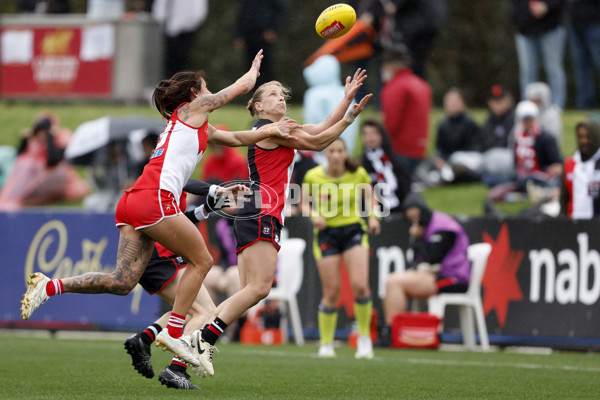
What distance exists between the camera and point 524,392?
894 cm

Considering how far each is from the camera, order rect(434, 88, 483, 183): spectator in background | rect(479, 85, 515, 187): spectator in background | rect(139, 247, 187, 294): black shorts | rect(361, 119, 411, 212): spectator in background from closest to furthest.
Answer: rect(139, 247, 187, 294): black shorts
rect(361, 119, 411, 212): spectator in background
rect(479, 85, 515, 187): spectator in background
rect(434, 88, 483, 183): spectator in background

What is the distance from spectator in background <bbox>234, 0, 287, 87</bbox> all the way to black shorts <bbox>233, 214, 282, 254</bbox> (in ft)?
33.1

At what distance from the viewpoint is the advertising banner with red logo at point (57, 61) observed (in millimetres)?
21547

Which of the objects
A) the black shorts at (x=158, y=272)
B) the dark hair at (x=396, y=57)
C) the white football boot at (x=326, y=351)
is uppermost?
the dark hair at (x=396, y=57)

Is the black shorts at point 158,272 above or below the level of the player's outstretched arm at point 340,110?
below

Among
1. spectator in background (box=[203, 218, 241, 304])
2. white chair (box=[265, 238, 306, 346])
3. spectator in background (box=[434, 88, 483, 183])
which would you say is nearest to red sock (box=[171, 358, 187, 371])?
white chair (box=[265, 238, 306, 346])

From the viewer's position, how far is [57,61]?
72.2 feet

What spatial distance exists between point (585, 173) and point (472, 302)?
2.07 meters

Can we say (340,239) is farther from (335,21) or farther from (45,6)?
(45,6)

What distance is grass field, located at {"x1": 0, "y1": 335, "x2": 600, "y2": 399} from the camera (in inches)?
343

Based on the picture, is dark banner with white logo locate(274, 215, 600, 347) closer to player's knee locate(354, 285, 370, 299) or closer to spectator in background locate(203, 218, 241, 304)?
spectator in background locate(203, 218, 241, 304)

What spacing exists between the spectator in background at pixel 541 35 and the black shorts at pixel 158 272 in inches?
400

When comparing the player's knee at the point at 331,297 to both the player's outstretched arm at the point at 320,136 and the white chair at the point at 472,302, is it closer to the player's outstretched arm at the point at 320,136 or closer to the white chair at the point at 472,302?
the white chair at the point at 472,302

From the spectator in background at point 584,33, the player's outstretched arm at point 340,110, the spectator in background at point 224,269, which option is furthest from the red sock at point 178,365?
the spectator in background at point 584,33
